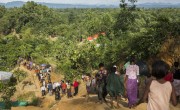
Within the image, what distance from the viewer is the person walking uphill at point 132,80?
24.5 ft

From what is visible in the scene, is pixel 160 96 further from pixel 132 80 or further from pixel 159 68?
pixel 132 80

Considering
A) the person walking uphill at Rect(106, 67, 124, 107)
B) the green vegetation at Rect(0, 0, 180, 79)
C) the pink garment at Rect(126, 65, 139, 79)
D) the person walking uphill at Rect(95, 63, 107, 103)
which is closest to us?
the pink garment at Rect(126, 65, 139, 79)

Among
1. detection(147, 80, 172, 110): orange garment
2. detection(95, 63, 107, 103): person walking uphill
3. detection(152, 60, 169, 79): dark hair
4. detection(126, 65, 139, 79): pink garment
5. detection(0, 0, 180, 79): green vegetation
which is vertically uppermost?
detection(152, 60, 169, 79): dark hair

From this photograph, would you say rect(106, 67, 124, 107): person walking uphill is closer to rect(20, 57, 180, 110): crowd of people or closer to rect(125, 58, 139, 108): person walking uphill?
rect(20, 57, 180, 110): crowd of people

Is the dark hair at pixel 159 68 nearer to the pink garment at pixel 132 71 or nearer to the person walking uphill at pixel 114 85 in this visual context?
the pink garment at pixel 132 71

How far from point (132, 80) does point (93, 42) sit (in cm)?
2081

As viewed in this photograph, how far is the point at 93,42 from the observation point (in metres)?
28.4

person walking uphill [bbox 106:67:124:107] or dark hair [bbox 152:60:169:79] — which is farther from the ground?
dark hair [bbox 152:60:169:79]

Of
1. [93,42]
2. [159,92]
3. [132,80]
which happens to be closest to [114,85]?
[132,80]

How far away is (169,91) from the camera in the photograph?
3475mm

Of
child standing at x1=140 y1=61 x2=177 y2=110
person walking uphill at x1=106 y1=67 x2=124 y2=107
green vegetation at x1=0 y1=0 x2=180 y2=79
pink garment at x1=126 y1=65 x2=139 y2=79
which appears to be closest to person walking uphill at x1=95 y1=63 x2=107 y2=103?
person walking uphill at x1=106 y1=67 x2=124 y2=107

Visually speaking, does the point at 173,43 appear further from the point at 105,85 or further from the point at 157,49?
the point at 105,85

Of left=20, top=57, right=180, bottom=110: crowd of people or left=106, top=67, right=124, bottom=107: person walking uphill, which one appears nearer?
left=20, top=57, right=180, bottom=110: crowd of people

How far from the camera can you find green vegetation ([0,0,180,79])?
16.6 m
